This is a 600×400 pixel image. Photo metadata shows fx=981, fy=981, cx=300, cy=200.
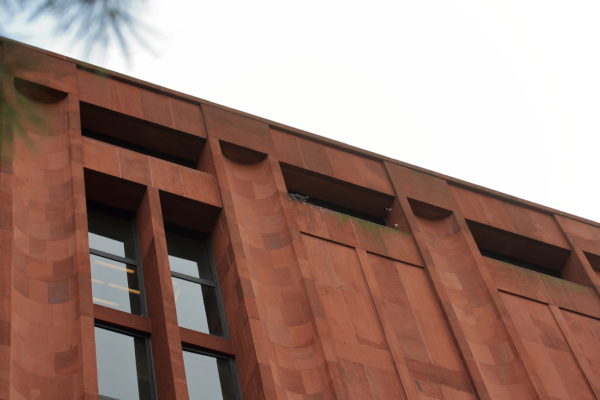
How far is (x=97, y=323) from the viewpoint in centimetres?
1938

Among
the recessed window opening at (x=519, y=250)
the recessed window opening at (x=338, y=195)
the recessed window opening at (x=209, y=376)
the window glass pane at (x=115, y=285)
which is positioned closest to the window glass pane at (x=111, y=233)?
the window glass pane at (x=115, y=285)

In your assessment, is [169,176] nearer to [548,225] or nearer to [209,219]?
[209,219]

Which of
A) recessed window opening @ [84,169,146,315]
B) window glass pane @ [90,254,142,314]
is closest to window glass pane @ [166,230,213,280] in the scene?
recessed window opening @ [84,169,146,315]

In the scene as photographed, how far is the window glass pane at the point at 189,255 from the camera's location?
2270 cm

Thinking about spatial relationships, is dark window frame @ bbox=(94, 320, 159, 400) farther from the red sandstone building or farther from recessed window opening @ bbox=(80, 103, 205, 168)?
recessed window opening @ bbox=(80, 103, 205, 168)

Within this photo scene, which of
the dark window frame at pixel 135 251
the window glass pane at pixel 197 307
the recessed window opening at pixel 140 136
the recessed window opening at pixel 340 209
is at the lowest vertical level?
the window glass pane at pixel 197 307

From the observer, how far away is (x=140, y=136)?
25.3 metres

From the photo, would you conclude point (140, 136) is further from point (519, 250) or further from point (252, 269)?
point (519, 250)

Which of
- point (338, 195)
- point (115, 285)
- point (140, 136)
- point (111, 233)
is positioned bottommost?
point (115, 285)

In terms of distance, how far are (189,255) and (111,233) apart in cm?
194

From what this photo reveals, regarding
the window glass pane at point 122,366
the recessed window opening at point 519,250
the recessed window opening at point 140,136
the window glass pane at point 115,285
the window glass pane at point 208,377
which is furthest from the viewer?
the recessed window opening at point 519,250

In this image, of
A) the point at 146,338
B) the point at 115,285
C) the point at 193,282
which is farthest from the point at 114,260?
the point at 146,338

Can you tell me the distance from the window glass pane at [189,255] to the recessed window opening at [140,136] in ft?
9.38

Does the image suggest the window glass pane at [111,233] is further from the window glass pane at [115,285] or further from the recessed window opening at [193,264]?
the recessed window opening at [193,264]
